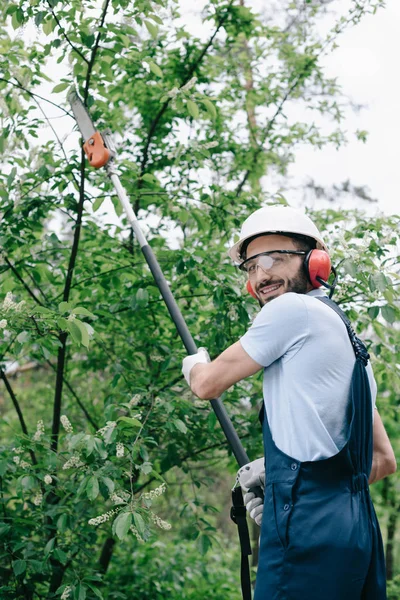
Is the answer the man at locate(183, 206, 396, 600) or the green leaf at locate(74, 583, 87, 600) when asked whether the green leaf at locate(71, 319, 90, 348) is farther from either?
the green leaf at locate(74, 583, 87, 600)

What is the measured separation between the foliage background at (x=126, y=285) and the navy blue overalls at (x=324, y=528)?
2.48ft

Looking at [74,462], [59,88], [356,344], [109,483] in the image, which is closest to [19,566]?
[74,462]

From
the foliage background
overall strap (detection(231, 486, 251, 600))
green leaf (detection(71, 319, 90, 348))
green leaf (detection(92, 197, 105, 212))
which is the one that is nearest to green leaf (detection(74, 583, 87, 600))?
the foliage background

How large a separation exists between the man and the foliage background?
765 millimetres

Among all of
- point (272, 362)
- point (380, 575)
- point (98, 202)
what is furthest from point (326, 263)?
point (98, 202)

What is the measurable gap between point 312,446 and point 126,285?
2.39m

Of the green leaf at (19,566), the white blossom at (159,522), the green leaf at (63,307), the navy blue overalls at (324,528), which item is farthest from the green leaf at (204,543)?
the navy blue overalls at (324,528)

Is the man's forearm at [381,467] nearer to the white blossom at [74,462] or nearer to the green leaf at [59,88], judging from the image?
the white blossom at [74,462]

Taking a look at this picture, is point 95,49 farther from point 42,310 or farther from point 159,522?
point 159,522

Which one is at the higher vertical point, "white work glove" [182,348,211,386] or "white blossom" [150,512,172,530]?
"white work glove" [182,348,211,386]

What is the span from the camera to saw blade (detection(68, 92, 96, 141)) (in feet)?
11.0

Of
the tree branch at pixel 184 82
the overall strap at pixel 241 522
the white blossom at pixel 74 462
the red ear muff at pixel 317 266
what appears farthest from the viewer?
the tree branch at pixel 184 82

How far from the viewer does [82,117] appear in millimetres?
3404

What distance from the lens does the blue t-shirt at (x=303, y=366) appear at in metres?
1.92
